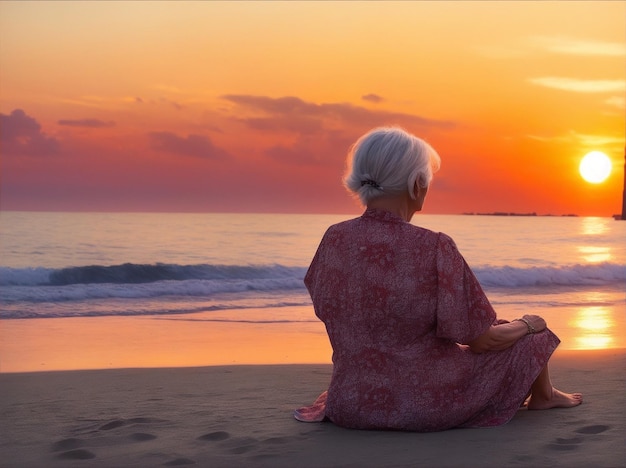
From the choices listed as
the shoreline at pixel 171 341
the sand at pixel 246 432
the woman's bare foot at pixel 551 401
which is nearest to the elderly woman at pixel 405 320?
the sand at pixel 246 432

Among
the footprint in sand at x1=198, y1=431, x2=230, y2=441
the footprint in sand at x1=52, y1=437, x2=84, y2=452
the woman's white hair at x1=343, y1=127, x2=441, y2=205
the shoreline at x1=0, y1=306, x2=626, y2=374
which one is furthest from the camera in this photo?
the shoreline at x1=0, y1=306, x2=626, y2=374

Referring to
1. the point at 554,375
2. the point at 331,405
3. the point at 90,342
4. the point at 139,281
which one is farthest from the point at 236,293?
the point at 331,405

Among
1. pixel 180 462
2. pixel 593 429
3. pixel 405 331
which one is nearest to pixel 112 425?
pixel 180 462

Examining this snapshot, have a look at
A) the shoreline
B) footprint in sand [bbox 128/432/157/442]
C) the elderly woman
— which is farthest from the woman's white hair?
the shoreline

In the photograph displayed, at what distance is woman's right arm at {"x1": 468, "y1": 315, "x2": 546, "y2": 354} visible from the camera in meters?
3.86

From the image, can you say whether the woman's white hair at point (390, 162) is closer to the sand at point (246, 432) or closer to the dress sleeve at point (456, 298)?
the dress sleeve at point (456, 298)

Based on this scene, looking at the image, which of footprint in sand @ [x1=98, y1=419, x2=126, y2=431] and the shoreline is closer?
footprint in sand @ [x1=98, y1=419, x2=126, y2=431]

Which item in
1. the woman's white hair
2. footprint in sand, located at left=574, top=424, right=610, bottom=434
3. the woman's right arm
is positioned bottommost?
footprint in sand, located at left=574, top=424, right=610, bottom=434

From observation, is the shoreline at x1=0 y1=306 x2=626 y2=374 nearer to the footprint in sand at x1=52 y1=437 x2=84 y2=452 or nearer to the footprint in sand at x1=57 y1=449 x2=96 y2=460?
the footprint in sand at x1=52 y1=437 x2=84 y2=452

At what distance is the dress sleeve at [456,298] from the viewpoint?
365 centimetres

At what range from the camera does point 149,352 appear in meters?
7.48

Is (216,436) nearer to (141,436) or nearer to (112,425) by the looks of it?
(141,436)

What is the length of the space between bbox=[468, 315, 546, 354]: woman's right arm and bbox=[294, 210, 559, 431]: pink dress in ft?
0.17

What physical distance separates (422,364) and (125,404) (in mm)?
1904
